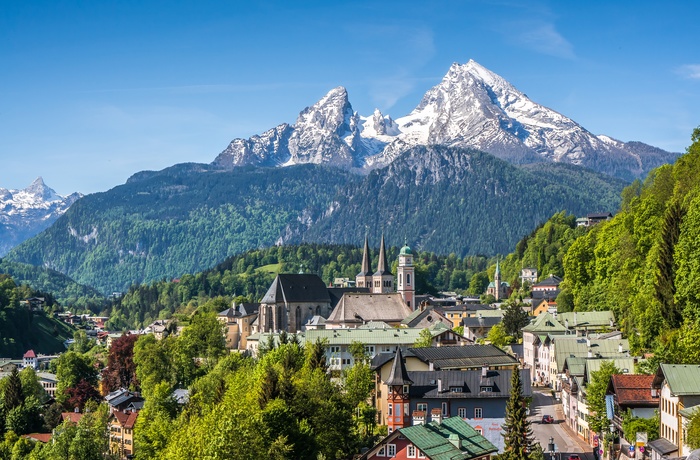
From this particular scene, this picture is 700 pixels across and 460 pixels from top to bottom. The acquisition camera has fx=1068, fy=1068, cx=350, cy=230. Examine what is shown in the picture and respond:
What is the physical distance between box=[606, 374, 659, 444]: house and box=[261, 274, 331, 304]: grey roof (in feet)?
341

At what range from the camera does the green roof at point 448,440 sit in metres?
70.4

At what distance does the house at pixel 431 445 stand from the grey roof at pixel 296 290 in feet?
338

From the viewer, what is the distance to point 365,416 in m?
91.1

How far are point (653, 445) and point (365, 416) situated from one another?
28.6 meters

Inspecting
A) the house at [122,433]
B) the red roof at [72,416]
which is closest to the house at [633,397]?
the house at [122,433]

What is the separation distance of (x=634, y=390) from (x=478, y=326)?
265ft

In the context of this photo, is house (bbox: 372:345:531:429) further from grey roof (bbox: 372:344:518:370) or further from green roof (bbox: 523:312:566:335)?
green roof (bbox: 523:312:566:335)

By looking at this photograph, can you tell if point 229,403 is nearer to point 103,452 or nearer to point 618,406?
point 618,406

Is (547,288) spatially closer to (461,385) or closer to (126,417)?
(126,417)

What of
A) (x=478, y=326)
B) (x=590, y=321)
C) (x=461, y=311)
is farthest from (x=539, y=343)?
(x=461, y=311)

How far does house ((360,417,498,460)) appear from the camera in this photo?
70.4m

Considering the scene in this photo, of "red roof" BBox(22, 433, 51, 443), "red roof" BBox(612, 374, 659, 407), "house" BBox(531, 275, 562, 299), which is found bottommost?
"red roof" BBox(22, 433, 51, 443)

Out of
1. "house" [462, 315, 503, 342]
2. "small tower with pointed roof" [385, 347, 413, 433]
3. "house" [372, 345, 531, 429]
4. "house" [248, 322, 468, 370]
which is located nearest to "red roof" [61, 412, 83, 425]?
"house" [248, 322, 468, 370]

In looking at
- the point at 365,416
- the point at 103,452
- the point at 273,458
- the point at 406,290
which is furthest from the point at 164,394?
the point at 406,290
